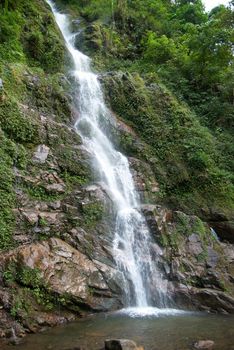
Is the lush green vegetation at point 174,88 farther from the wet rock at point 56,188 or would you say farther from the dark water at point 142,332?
the dark water at point 142,332

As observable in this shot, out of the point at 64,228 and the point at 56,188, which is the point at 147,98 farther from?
the point at 64,228

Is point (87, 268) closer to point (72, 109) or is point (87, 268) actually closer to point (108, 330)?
point (108, 330)

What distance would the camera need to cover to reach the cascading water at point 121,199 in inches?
473

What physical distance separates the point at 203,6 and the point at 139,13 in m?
9.21

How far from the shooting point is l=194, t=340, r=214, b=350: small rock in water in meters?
8.01

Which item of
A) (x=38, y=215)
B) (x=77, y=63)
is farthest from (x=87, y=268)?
(x=77, y=63)

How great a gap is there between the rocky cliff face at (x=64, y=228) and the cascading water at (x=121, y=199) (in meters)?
0.35

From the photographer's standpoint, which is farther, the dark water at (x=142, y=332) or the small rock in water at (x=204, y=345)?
the dark water at (x=142, y=332)

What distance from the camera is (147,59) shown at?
2555 cm

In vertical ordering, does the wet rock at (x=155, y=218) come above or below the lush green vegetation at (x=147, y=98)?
below

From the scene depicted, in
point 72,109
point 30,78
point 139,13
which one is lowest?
point 72,109

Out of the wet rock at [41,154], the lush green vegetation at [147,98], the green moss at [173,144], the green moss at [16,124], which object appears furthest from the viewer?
the green moss at [173,144]

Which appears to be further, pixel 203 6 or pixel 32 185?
pixel 203 6

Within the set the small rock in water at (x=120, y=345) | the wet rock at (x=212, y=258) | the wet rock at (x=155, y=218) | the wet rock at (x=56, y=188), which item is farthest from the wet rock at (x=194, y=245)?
the small rock in water at (x=120, y=345)
